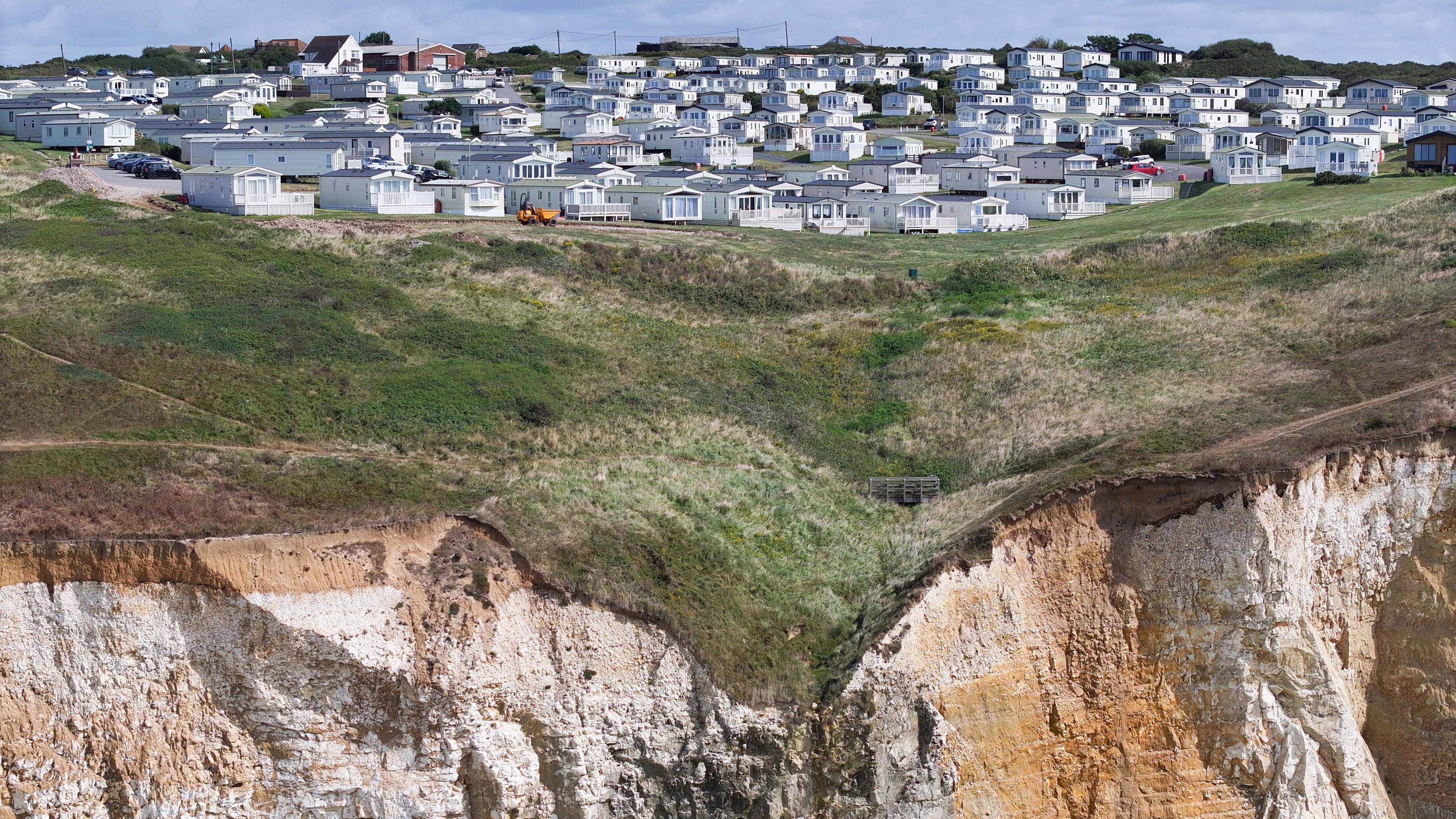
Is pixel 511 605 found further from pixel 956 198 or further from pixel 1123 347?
pixel 956 198


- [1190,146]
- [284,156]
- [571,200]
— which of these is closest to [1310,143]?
[1190,146]

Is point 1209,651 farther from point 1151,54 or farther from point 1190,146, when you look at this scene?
point 1151,54

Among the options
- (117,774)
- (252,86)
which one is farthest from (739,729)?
(252,86)

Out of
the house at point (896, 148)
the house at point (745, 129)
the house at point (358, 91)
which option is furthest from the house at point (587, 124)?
the house at point (358, 91)

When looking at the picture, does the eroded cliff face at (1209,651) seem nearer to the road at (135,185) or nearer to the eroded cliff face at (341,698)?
the eroded cliff face at (341,698)

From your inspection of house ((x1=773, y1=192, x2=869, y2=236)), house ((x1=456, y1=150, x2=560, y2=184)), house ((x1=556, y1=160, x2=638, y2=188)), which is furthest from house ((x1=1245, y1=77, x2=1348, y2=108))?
house ((x1=456, y1=150, x2=560, y2=184))

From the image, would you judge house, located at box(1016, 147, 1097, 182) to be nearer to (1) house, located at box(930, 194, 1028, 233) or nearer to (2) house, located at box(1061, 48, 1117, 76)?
(1) house, located at box(930, 194, 1028, 233)
